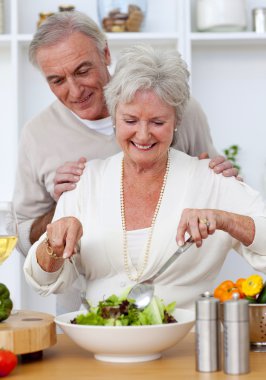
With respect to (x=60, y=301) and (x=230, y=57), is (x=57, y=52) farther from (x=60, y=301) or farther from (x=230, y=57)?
(x=230, y=57)

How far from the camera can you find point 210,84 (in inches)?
161

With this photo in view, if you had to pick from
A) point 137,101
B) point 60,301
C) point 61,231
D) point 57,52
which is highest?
point 57,52

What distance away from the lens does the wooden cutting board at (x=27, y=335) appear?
1.62m

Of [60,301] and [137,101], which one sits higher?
[137,101]

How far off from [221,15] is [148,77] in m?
1.76

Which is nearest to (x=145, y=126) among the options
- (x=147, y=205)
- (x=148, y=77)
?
(x=148, y=77)

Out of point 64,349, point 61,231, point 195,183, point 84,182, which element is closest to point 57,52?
point 84,182

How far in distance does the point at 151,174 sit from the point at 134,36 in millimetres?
1627

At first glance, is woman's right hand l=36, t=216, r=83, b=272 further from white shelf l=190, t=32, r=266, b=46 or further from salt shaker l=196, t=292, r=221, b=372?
white shelf l=190, t=32, r=266, b=46

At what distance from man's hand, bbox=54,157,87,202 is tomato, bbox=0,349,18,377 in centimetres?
98

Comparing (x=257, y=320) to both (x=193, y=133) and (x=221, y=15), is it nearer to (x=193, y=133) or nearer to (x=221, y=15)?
(x=193, y=133)

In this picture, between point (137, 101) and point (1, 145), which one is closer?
point (137, 101)

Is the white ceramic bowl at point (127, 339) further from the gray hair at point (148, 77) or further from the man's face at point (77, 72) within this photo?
the man's face at point (77, 72)

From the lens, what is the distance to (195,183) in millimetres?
2367
